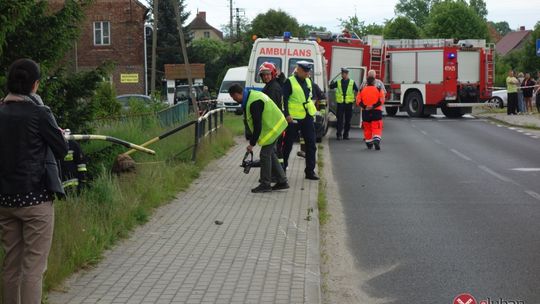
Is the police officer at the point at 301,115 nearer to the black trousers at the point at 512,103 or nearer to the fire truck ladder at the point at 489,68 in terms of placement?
the black trousers at the point at 512,103

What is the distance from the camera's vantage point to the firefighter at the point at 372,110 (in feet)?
61.9

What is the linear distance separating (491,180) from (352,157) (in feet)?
14.2

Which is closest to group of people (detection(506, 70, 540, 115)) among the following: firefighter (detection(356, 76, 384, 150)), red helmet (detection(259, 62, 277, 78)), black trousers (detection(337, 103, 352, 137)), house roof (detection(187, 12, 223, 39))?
black trousers (detection(337, 103, 352, 137))

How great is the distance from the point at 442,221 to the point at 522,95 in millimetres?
24901

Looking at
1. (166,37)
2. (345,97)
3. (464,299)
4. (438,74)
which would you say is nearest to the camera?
(464,299)

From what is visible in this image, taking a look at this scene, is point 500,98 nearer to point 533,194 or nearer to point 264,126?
point 533,194

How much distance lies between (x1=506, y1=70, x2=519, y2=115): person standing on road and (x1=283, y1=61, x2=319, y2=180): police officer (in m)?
20.0

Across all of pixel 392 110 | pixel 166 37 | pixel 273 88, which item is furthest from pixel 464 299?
pixel 166 37

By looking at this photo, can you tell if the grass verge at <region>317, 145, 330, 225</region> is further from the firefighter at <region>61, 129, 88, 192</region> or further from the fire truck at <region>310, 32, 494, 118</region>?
the fire truck at <region>310, 32, 494, 118</region>

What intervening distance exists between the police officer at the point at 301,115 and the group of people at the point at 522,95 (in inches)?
808

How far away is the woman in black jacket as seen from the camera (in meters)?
5.27

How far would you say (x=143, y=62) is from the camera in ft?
168

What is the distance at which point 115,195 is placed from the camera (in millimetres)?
9531

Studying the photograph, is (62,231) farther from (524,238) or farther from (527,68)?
(527,68)
